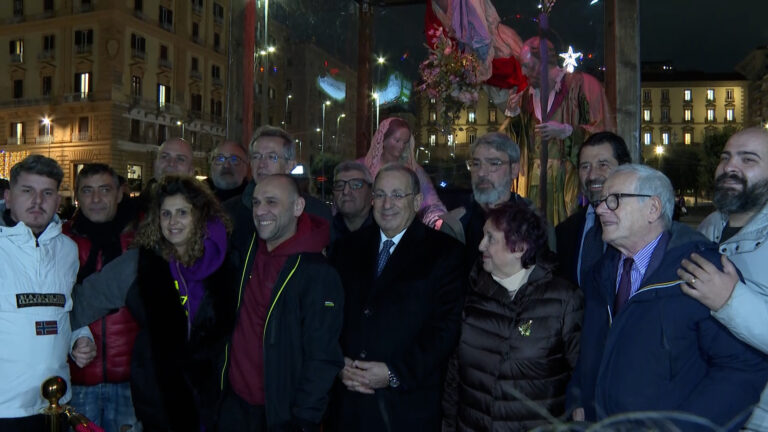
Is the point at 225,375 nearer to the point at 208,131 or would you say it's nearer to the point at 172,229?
the point at 172,229

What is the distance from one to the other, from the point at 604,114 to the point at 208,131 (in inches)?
1702

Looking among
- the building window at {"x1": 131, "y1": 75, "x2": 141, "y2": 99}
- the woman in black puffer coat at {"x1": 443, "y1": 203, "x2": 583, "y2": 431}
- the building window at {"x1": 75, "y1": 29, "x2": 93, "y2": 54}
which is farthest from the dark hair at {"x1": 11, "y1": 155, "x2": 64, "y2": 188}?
the building window at {"x1": 75, "y1": 29, "x2": 93, "y2": 54}

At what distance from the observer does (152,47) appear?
1642 inches

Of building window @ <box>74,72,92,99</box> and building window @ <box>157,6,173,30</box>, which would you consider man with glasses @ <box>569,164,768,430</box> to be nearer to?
building window @ <box>74,72,92,99</box>

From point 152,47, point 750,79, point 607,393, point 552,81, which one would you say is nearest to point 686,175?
point 750,79

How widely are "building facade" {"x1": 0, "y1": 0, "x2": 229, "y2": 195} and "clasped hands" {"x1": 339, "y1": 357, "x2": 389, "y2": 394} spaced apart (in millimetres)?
36273

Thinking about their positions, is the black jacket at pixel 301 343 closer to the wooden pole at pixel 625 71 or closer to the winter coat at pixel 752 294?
the winter coat at pixel 752 294

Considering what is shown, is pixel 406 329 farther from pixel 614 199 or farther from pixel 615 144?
pixel 615 144

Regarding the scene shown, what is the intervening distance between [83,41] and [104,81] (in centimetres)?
342

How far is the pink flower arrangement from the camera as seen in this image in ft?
22.0

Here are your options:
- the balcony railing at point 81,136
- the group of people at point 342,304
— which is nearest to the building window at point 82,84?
the balcony railing at point 81,136

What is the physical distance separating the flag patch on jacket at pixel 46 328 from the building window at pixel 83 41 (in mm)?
41898

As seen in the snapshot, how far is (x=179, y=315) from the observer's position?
3.36 metres

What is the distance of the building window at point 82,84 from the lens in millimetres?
40156
